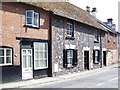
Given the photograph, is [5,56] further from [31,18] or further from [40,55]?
[40,55]

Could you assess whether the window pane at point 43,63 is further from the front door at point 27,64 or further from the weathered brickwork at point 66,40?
the front door at point 27,64

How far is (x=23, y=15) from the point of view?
72.2ft

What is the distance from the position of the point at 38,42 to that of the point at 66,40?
540 centimetres

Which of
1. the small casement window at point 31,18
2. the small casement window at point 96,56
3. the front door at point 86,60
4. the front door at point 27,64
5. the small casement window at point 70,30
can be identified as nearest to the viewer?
the front door at point 27,64

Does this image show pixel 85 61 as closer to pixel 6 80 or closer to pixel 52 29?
pixel 52 29

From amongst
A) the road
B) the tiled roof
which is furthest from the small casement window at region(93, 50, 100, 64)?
the road

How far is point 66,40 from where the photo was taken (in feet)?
94.4

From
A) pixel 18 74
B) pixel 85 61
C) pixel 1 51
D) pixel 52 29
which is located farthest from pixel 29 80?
pixel 85 61

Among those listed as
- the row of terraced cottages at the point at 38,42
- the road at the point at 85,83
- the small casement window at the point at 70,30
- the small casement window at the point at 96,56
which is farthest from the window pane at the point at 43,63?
the small casement window at the point at 96,56

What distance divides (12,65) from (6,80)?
1.18 metres

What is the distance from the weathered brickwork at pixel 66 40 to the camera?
26.1m

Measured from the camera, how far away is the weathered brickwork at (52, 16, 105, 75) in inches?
A: 1029

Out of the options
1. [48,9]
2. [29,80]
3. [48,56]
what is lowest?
[29,80]

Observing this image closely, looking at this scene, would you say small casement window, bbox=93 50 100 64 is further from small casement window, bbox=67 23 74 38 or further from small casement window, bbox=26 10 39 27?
small casement window, bbox=26 10 39 27
